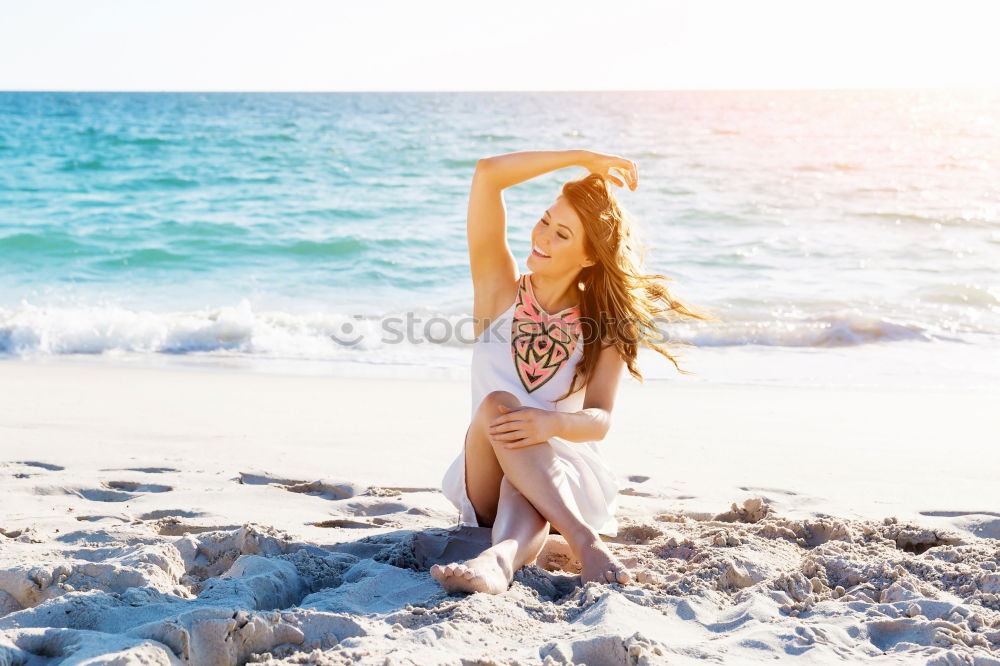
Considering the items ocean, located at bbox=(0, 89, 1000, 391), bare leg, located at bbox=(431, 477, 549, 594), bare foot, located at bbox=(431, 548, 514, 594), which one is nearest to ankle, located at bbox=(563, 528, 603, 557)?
bare leg, located at bbox=(431, 477, 549, 594)

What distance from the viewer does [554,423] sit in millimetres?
3084

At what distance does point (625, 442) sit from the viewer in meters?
5.02

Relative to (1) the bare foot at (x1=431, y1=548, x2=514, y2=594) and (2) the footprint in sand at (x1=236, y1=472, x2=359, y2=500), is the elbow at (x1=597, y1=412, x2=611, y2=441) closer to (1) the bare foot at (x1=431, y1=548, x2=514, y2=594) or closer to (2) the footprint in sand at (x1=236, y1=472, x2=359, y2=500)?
(1) the bare foot at (x1=431, y1=548, x2=514, y2=594)

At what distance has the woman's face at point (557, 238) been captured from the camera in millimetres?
3377

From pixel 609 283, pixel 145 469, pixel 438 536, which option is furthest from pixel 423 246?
pixel 438 536

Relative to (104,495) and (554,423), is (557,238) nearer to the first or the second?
(554,423)

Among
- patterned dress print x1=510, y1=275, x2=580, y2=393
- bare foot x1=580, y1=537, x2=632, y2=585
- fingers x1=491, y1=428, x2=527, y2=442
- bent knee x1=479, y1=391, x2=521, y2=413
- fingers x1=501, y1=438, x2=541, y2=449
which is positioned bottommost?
bare foot x1=580, y1=537, x2=632, y2=585

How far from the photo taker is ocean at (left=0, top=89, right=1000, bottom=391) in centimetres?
786

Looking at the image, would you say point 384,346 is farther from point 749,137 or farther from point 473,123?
point 473,123

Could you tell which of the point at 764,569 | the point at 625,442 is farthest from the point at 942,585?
the point at 625,442

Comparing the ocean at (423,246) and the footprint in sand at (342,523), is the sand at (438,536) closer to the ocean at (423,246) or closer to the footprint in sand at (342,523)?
the footprint in sand at (342,523)

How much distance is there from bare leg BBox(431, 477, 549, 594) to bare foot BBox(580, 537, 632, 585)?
183 millimetres

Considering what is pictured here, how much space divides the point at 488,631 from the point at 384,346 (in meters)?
5.71

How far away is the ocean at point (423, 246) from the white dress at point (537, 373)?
3448mm
